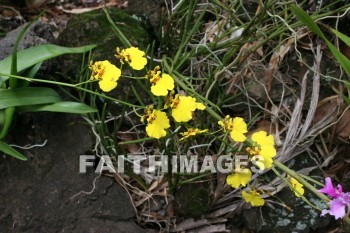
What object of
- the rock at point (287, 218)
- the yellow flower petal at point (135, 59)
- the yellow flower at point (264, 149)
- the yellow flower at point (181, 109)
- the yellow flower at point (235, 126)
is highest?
the yellow flower petal at point (135, 59)

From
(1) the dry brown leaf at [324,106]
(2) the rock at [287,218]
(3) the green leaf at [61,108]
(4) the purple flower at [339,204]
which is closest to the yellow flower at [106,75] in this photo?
(3) the green leaf at [61,108]

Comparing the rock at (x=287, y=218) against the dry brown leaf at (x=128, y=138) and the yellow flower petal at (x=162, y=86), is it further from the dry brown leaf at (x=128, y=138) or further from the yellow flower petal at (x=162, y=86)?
the yellow flower petal at (x=162, y=86)

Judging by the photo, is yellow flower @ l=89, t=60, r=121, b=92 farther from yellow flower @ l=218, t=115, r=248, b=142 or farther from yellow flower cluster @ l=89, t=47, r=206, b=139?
yellow flower @ l=218, t=115, r=248, b=142

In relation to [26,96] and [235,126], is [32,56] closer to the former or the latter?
[26,96]

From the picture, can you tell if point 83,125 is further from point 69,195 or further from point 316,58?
point 316,58

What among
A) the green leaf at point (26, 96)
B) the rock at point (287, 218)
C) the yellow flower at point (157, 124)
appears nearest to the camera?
the yellow flower at point (157, 124)

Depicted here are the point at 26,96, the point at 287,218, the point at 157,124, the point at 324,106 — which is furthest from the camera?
the point at 324,106

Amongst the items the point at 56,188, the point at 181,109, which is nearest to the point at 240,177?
the point at 181,109

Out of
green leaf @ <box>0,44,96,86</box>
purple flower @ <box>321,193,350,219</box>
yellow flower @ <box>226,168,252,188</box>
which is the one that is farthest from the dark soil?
purple flower @ <box>321,193,350,219</box>
